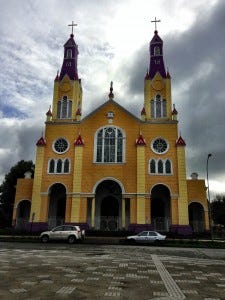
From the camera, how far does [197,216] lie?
4128 centimetres

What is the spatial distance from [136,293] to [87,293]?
3.81 ft

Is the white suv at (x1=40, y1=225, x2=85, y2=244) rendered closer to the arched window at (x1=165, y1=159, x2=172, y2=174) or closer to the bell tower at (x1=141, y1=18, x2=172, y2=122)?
the arched window at (x1=165, y1=159, x2=172, y2=174)

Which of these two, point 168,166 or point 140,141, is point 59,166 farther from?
point 168,166

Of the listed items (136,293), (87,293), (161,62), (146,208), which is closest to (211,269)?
(136,293)

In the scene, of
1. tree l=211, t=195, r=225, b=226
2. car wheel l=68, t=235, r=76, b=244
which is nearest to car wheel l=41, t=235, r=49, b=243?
car wheel l=68, t=235, r=76, b=244

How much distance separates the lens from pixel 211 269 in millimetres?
12281

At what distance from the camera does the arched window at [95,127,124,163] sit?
39.9 metres

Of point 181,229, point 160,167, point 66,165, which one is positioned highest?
point 66,165

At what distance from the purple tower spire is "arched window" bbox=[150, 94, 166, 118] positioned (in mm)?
3787

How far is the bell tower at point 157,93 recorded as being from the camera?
42.6 m

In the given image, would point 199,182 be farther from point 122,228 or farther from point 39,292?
point 39,292

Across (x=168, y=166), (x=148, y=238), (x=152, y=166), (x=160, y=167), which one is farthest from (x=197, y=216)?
(x=148, y=238)

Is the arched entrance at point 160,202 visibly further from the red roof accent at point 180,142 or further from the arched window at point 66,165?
the arched window at point 66,165

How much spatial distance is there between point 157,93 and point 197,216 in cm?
1692
